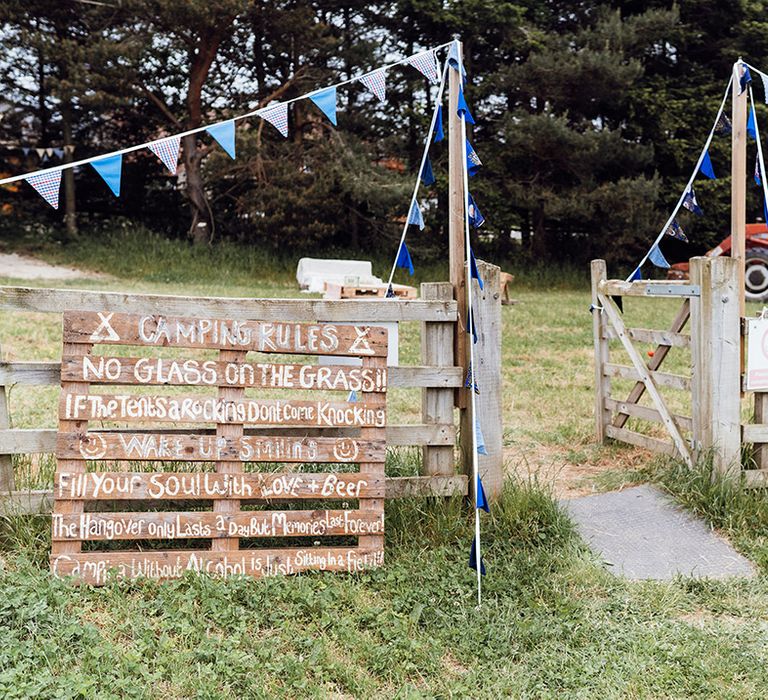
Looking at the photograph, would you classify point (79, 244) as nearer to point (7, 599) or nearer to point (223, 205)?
point (223, 205)

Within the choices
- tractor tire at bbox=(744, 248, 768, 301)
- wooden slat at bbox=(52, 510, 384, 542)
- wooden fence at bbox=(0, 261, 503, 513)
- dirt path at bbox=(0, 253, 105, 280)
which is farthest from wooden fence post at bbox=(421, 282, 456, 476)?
dirt path at bbox=(0, 253, 105, 280)

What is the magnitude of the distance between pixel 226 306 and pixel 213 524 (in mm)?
998

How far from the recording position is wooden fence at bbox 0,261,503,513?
3734 millimetres

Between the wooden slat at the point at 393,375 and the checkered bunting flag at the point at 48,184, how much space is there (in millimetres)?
1000

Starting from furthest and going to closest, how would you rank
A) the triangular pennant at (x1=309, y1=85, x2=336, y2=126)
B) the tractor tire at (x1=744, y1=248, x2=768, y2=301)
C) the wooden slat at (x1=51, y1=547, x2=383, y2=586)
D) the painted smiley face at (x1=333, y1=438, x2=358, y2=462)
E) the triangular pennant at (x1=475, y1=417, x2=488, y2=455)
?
the tractor tire at (x1=744, y1=248, x2=768, y2=301), the triangular pennant at (x1=309, y1=85, x2=336, y2=126), the triangular pennant at (x1=475, y1=417, x2=488, y2=455), the painted smiley face at (x1=333, y1=438, x2=358, y2=462), the wooden slat at (x1=51, y1=547, x2=383, y2=586)

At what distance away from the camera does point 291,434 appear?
4156 mm

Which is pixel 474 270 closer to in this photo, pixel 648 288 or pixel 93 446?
pixel 648 288

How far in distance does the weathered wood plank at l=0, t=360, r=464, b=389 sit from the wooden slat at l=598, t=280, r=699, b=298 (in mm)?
1675

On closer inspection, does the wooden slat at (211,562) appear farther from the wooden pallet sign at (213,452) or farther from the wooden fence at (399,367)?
the wooden fence at (399,367)

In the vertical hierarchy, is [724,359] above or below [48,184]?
below

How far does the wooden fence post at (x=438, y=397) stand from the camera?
419cm

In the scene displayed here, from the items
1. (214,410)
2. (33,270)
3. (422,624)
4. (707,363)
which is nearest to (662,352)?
(707,363)

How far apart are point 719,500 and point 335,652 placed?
251cm

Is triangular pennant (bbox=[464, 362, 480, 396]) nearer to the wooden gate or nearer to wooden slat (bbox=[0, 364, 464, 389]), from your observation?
wooden slat (bbox=[0, 364, 464, 389])
